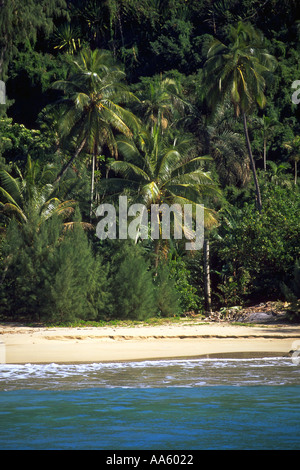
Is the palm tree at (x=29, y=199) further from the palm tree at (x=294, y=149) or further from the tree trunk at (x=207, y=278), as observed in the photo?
the palm tree at (x=294, y=149)

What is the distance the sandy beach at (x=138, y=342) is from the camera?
1647 cm

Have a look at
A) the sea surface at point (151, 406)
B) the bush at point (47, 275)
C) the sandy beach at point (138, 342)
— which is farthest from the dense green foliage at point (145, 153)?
the sea surface at point (151, 406)

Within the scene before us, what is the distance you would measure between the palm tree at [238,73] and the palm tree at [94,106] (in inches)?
182

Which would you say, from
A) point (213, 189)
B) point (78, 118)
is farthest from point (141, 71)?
point (213, 189)

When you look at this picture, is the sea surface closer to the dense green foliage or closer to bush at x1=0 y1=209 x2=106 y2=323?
bush at x1=0 y1=209 x2=106 y2=323

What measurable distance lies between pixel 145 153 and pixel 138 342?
1092 centimetres

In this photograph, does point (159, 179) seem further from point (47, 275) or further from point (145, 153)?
point (47, 275)

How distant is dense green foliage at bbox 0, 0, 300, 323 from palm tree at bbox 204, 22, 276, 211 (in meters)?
0.06

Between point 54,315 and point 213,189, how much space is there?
9538 millimetres

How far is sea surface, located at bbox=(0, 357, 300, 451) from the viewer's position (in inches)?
424

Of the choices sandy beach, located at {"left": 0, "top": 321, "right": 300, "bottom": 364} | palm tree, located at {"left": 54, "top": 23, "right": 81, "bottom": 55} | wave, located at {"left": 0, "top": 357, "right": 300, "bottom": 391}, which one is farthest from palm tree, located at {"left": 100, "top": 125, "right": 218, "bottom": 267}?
palm tree, located at {"left": 54, "top": 23, "right": 81, "bottom": 55}

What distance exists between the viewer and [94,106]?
29234 millimetres

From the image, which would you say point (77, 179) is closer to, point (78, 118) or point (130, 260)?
point (78, 118)

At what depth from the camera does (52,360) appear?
15781 millimetres
